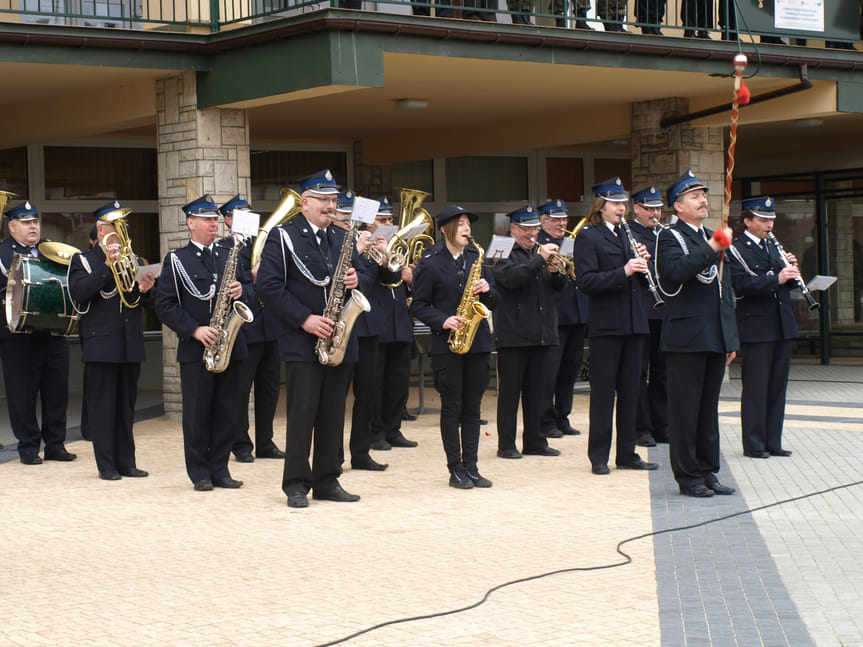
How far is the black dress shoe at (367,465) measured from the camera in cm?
916

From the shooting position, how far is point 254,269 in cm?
955

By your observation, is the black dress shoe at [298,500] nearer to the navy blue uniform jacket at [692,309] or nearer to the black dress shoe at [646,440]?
the navy blue uniform jacket at [692,309]

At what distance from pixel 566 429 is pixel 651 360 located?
114 centimetres

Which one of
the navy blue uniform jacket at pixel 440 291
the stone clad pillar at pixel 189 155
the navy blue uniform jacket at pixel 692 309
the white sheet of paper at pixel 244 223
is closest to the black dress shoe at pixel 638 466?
the navy blue uniform jacket at pixel 692 309

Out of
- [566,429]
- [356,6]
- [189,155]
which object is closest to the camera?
[566,429]

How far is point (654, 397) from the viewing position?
10359 mm

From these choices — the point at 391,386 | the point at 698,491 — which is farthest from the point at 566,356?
the point at 698,491

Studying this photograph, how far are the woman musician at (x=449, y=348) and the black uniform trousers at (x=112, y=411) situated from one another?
218 cm

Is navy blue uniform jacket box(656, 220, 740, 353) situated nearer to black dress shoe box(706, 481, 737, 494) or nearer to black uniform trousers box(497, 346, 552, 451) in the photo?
black dress shoe box(706, 481, 737, 494)

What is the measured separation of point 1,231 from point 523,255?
28.5 ft

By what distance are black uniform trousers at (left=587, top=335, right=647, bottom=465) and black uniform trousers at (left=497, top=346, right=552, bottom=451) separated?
2.39 ft

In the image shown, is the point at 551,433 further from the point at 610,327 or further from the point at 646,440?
the point at 610,327

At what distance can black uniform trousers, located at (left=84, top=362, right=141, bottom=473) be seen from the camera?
29.2 feet

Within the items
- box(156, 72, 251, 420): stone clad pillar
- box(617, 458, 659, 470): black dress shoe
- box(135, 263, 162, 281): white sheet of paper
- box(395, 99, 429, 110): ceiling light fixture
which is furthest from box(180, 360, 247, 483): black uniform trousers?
box(395, 99, 429, 110): ceiling light fixture
